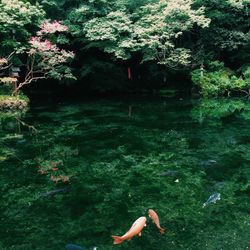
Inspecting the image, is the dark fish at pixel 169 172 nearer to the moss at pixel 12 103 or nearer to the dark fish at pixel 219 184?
the dark fish at pixel 219 184

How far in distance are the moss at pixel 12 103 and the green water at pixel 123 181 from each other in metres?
3.06

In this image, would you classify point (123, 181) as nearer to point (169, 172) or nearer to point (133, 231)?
point (169, 172)

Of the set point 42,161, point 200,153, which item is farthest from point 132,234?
point 200,153

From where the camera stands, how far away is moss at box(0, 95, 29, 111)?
1786 centimetres

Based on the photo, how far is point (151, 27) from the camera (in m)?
22.7

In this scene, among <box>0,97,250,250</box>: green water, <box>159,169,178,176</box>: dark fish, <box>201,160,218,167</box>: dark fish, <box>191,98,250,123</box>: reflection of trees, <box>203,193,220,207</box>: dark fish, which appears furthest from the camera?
<box>191,98,250,123</box>: reflection of trees

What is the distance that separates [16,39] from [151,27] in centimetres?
802

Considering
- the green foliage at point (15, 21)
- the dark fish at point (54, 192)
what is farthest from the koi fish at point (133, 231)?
the green foliage at point (15, 21)

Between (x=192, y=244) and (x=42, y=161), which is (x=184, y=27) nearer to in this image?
(x=42, y=161)

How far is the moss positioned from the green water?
306cm

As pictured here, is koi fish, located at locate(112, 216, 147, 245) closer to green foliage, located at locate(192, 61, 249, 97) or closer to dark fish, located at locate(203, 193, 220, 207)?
dark fish, located at locate(203, 193, 220, 207)

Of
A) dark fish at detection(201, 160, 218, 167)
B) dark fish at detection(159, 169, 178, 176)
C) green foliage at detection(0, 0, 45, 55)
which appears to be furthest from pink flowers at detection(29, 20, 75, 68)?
dark fish at detection(159, 169, 178, 176)

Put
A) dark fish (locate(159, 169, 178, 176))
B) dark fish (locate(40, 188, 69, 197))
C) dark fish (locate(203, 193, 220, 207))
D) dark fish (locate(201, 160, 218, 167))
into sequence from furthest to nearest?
dark fish (locate(201, 160, 218, 167)) < dark fish (locate(159, 169, 178, 176)) < dark fish (locate(40, 188, 69, 197)) < dark fish (locate(203, 193, 220, 207))

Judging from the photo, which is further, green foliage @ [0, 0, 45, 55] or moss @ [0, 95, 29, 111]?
green foliage @ [0, 0, 45, 55]
